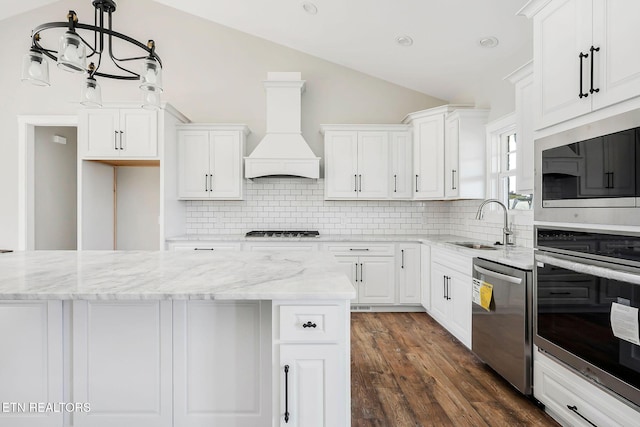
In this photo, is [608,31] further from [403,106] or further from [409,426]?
[403,106]

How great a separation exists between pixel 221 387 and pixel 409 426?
1.12m

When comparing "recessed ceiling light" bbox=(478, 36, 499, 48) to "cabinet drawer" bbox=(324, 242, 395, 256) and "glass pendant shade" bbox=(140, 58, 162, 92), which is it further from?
"glass pendant shade" bbox=(140, 58, 162, 92)

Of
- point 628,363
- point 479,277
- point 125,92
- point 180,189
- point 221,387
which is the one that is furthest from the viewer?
point 125,92

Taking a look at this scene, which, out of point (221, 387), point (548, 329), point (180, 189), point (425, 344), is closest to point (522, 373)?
point (548, 329)

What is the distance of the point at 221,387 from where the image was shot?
5.73 feet

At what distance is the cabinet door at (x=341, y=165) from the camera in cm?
456

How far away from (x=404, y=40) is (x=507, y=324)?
3076 mm

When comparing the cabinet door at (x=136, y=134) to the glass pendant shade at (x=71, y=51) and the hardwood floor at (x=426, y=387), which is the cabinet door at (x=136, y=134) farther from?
the hardwood floor at (x=426, y=387)

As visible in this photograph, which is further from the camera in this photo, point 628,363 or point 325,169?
point 325,169

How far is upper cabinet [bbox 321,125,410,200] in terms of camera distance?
456cm

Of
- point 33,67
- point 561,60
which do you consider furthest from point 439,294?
point 33,67

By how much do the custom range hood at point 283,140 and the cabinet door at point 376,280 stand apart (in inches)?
50.7

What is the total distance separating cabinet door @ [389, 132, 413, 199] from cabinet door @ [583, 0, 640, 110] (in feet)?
9.37

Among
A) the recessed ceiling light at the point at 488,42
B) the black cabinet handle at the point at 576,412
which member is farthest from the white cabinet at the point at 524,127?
the black cabinet handle at the point at 576,412
